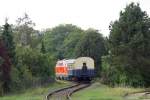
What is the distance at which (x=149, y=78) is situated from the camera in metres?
55.6

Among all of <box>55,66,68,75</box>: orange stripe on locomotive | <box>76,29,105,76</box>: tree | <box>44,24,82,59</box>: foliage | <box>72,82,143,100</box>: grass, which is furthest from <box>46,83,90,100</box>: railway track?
<box>44,24,82,59</box>: foliage

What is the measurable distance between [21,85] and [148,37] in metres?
15.4

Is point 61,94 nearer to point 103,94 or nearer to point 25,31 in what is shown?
point 103,94

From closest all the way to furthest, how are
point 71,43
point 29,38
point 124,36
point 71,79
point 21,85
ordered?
point 21,85
point 124,36
point 71,79
point 29,38
point 71,43

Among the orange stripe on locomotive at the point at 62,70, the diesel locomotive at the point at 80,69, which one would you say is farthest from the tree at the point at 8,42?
the orange stripe on locomotive at the point at 62,70

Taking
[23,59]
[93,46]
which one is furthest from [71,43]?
[23,59]

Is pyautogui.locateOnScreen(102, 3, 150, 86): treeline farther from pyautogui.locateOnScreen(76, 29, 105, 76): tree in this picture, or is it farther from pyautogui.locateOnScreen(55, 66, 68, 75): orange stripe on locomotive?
pyautogui.locateOnScreen(76, 29, 105, 76): tree

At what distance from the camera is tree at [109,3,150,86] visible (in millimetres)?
53750

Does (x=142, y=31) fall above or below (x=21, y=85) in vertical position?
above

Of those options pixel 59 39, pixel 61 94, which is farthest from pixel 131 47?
pixel 59 39

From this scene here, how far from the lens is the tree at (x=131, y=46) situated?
53.8m

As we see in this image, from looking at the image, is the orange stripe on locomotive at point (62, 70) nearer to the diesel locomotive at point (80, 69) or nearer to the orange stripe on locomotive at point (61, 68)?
the orange stripe on locomotive at point (61, 68)

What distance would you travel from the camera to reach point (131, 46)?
5384 cm

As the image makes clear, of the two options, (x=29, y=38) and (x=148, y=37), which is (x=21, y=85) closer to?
(x=148, y=37)
